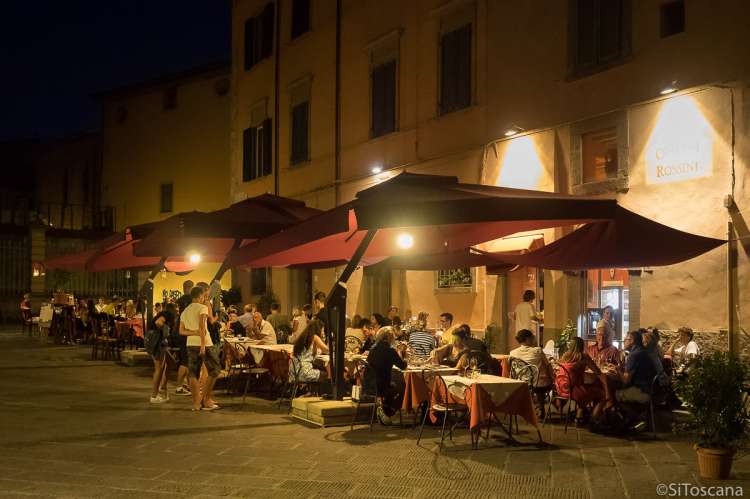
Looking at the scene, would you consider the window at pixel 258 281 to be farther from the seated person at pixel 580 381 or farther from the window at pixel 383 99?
the seated person at pixel 580 381

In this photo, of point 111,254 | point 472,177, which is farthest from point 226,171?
point 472,177

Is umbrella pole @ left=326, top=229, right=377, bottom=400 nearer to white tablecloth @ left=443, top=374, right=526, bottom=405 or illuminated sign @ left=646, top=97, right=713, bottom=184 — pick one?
white tablecloth @ left=443, top=374, right=526, bottom=405

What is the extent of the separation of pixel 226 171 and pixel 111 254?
41.5 ft

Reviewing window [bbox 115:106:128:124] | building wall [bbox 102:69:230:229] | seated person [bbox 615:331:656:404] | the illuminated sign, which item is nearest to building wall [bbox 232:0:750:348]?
the illuminated sign

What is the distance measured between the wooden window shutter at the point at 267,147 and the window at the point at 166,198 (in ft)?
28.3

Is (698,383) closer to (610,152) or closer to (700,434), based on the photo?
(700,434)

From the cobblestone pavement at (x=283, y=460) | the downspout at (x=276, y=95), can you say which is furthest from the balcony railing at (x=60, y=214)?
the cobblestone pavement at (x=283, y=460)

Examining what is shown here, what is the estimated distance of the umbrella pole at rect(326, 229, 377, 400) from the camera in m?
9.18

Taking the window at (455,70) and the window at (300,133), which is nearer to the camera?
the window at (455,70)

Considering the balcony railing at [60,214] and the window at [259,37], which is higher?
the window at [259,37]

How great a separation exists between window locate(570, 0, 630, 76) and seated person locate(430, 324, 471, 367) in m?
4.83

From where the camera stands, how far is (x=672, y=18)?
1138 centimetres

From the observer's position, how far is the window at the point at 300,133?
2055cm

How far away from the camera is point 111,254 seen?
15570mm
